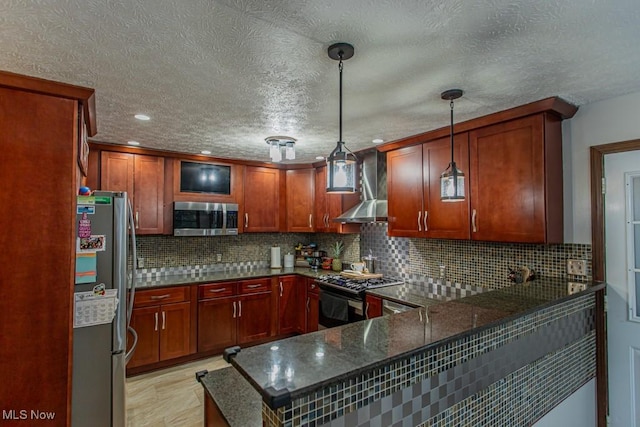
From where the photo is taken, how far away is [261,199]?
4.54 meters

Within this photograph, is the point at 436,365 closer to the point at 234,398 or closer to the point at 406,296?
the point at 234,398

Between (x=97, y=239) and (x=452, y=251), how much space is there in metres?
2.92

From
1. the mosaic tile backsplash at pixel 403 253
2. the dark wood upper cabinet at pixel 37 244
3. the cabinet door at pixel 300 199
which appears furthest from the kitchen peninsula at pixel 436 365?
the cabinet door at pixel 300 199

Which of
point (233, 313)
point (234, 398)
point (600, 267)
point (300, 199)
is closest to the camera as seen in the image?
point (234, 398)

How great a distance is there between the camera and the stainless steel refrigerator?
1.98m

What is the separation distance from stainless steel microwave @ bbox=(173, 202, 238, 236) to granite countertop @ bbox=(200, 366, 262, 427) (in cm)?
256

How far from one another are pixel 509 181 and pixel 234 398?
2295 millimetres

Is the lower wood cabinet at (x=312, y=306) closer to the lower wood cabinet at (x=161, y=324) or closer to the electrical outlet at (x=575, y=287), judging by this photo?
the lower wood cabinet at (x=161, y=324)

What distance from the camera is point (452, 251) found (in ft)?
10.6

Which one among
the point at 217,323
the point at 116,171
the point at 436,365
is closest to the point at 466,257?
the point at 436,365

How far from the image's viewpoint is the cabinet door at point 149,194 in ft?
12.1

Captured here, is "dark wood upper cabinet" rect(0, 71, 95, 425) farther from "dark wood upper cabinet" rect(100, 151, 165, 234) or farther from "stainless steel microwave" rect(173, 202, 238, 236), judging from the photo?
"stainless steel microwave" rect(173, 202, 238, 236)

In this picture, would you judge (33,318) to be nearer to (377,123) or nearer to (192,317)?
(192,317)

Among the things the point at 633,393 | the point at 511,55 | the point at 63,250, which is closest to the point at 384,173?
the point at 511,55
